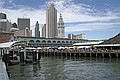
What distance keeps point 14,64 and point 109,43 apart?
57.0 meters

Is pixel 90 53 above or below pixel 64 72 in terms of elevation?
above

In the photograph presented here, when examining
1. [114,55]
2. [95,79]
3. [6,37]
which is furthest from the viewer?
[6,37]

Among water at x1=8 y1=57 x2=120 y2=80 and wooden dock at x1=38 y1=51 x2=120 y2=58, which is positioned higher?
wooden dock at x1=38 y1=51 x2=120 y2=58

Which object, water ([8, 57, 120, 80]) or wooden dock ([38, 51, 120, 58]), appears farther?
wooden dock ([38, 51, 120, 58])

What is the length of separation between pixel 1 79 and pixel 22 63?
37.0 metres

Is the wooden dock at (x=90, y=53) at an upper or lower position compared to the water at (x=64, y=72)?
upper

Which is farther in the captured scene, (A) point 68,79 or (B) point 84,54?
(B) point 84,54

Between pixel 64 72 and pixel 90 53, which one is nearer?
pixel 64 72

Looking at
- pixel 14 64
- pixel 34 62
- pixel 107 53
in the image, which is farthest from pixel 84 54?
pixel 14 64

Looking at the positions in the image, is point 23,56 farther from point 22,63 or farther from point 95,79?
point 95,79

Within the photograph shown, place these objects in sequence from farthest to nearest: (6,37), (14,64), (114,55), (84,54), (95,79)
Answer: (6,37), (84,54), (114,55), (14,64), (95,79)

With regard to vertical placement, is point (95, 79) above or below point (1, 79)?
below

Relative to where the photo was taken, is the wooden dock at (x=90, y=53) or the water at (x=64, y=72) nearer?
the water at (x=64, y=72)

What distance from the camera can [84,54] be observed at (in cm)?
8788
